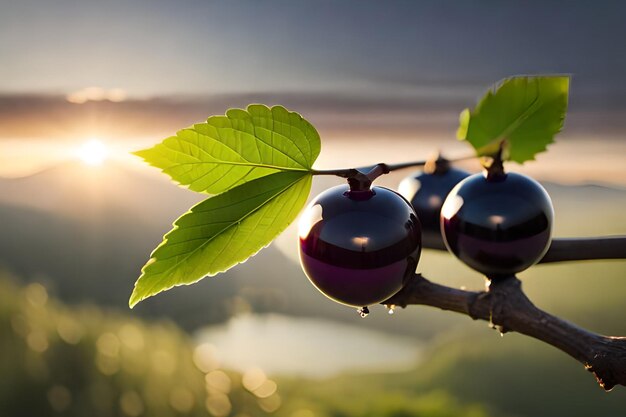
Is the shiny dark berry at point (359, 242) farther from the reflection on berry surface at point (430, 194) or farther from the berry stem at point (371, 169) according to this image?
the reflection on berry surface at point (430, 194)

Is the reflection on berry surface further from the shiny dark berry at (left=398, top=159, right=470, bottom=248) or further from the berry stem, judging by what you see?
the berry stem

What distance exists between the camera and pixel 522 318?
32 centimetres

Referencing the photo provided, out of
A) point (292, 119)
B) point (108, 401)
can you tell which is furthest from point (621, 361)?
point (108, 401)

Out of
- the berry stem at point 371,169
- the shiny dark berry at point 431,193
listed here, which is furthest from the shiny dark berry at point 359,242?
the shiny dark berry at point 431,193

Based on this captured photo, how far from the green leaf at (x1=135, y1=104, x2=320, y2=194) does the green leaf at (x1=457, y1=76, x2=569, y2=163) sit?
8 centimetres

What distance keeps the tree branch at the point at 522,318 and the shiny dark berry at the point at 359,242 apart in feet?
0.16

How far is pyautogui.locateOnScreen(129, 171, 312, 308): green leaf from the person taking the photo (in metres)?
0.26

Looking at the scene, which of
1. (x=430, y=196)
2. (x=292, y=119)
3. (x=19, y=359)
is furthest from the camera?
(x=19, y=359)

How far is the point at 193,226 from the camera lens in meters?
0.26

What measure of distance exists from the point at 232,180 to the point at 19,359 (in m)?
1.46

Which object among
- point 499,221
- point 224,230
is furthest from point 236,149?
point 499,221

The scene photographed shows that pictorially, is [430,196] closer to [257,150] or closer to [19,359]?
[257,150]

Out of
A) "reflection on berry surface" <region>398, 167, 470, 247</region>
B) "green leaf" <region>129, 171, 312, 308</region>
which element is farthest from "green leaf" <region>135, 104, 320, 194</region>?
"reflection on berry surface" <region>398, 167, 470, 247</region>

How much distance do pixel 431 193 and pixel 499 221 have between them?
0.30 ft
